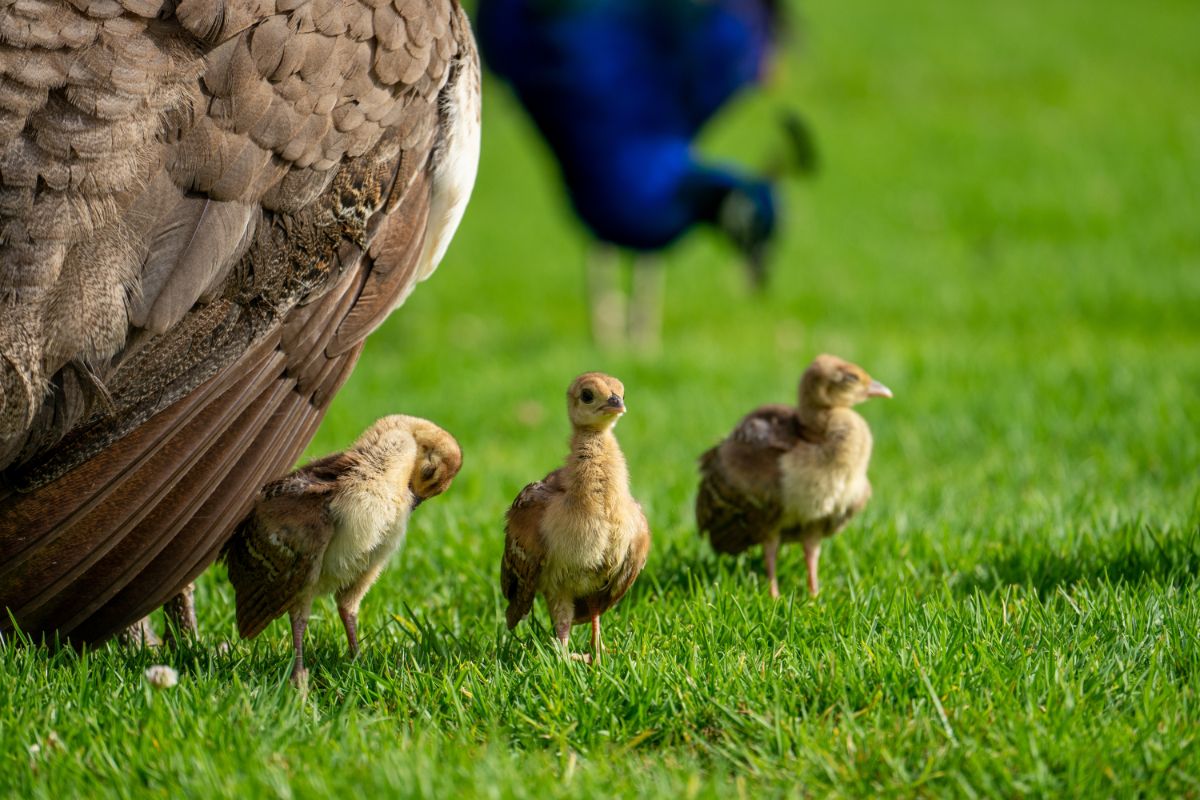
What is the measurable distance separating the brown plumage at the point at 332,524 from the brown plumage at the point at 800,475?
38.1 inches

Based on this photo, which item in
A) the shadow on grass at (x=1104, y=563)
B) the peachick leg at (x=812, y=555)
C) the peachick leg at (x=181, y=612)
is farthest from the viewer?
the peachick leg at (x=812, y=555)

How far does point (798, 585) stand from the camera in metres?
4.12

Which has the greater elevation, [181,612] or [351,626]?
[351,626]

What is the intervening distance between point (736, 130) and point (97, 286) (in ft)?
45.7

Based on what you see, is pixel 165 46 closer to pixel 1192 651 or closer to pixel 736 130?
pixel 1192 651

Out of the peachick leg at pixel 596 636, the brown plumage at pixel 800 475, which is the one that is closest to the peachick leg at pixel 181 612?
the peachick leg at pixel 596 636

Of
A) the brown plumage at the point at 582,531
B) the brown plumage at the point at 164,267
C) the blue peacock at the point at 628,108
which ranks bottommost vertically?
the blue peacock at the point at 628,108

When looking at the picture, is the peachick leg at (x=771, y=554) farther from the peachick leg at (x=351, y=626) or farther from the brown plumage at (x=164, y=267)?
the brown plumage at (x=164, y=267)

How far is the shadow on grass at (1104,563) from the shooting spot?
3.91 m

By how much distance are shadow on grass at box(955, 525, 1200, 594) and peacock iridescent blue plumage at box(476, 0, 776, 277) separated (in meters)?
4.97

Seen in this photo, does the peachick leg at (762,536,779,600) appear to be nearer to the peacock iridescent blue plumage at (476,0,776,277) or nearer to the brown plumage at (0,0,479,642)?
the brown plumage at (0,0,479,642)

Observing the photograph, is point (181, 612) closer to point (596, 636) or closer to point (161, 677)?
point (161, 677)

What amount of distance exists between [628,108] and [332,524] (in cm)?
623

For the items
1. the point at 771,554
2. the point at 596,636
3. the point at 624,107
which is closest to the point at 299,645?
the point at 596,636
